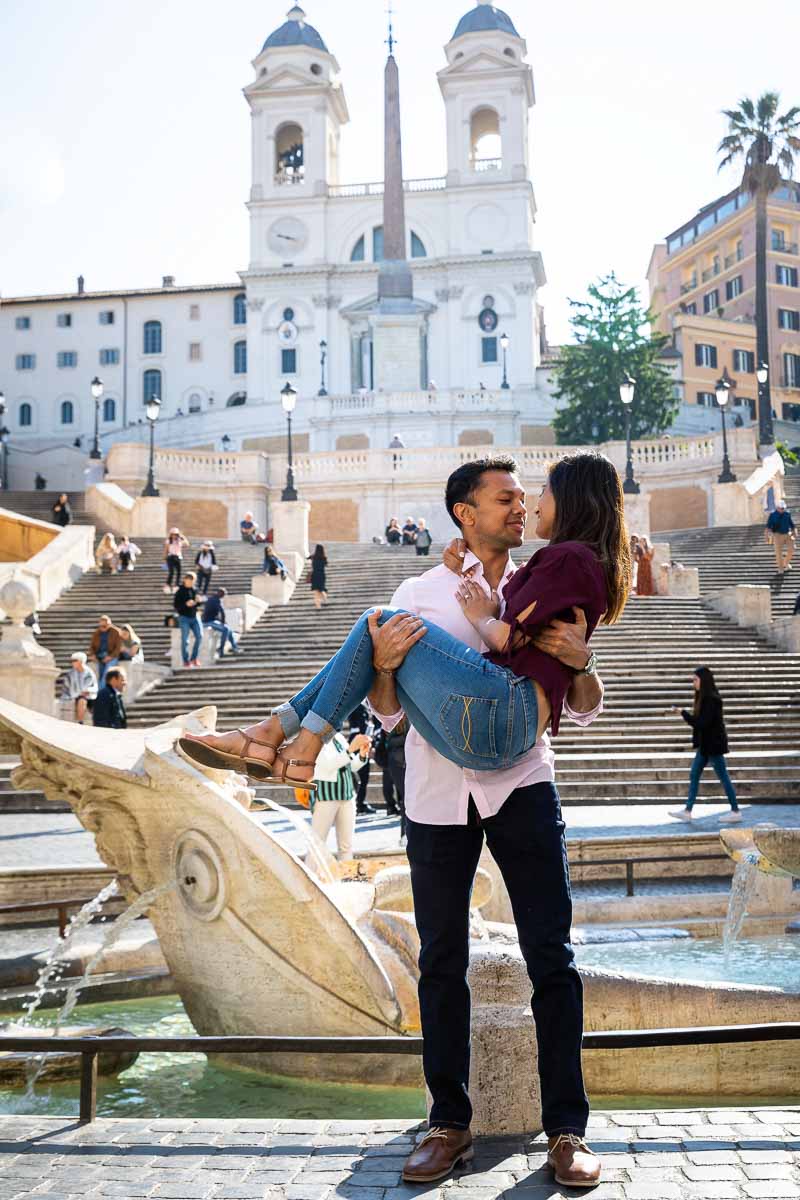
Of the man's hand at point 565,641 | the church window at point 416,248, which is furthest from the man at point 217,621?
the church window at point 416,248

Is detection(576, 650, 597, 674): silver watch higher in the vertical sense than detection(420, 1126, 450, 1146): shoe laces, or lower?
higher

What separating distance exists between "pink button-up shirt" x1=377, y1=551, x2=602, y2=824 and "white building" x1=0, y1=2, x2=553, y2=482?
Result: 59.7m

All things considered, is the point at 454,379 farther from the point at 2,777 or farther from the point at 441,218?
the point at 2,777

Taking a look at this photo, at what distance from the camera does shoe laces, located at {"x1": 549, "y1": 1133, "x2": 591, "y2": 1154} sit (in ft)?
10.8

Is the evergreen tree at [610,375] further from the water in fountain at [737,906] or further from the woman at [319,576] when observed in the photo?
the water in fountain at [737,906]

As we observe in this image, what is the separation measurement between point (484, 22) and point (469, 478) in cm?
7540

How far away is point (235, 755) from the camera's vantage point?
3381 mm

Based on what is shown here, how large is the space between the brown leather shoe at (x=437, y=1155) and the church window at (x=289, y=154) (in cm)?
7554

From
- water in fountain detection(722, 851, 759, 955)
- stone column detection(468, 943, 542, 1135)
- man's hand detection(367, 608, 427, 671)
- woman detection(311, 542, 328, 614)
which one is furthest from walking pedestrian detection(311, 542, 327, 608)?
man's hand detection(367, 608, 427, 671)

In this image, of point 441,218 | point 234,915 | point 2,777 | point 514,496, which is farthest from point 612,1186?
point 441,218

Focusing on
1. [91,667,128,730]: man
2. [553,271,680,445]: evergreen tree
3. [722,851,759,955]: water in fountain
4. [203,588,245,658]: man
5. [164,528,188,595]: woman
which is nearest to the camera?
[722,851,759,955]: water in fountain

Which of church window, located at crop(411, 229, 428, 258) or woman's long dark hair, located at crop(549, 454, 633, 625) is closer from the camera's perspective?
woman's long dark hair, located at crop(549, 454, 633, 625)

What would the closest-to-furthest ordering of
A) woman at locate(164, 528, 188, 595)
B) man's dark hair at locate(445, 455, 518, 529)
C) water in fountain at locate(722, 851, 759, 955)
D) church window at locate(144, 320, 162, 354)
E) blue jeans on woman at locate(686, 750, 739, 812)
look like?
man's dark hair at locate(445, 455, 518, 529)
water in fountain at locate(722, 851, 759, 955)
blue jeans on woman at locate(686, 750, 739, 812)
woman at locate(164, 528, 188, 595)
church window at locate(144, 320, 162, 354)

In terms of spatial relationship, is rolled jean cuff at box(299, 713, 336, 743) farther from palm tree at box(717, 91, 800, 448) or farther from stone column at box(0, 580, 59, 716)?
palm tree at box(717, 91, 800, 448)
